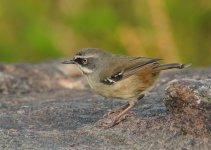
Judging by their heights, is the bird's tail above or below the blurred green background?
below

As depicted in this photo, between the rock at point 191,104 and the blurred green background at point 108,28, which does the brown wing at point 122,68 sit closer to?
the rock at point 191,104

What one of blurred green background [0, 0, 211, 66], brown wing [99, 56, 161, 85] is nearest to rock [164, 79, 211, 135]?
brown wing [99, 56, 161, 85]

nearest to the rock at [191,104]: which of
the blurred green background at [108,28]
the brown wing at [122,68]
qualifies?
the brown wing at [122,68]

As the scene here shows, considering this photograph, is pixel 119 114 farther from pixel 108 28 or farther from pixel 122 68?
pixel 108 28

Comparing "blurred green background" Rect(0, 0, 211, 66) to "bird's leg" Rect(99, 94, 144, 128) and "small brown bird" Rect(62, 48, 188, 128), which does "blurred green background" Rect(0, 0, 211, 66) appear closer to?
"small brown bird" Rect(62, 48, 188, 128)

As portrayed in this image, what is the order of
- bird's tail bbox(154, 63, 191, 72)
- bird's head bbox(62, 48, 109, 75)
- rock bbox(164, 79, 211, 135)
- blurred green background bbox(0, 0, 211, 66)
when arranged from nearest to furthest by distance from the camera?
rock bbox(164, 79, 211, 135) < bird's tail bbox(154, 63, 191, 72) < bird's head bbox(62, 48, 109, 75) < blurred green background bbox(0, 0, 211, 66)

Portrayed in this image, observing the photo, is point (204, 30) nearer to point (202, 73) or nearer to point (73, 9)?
point (73, 9)
